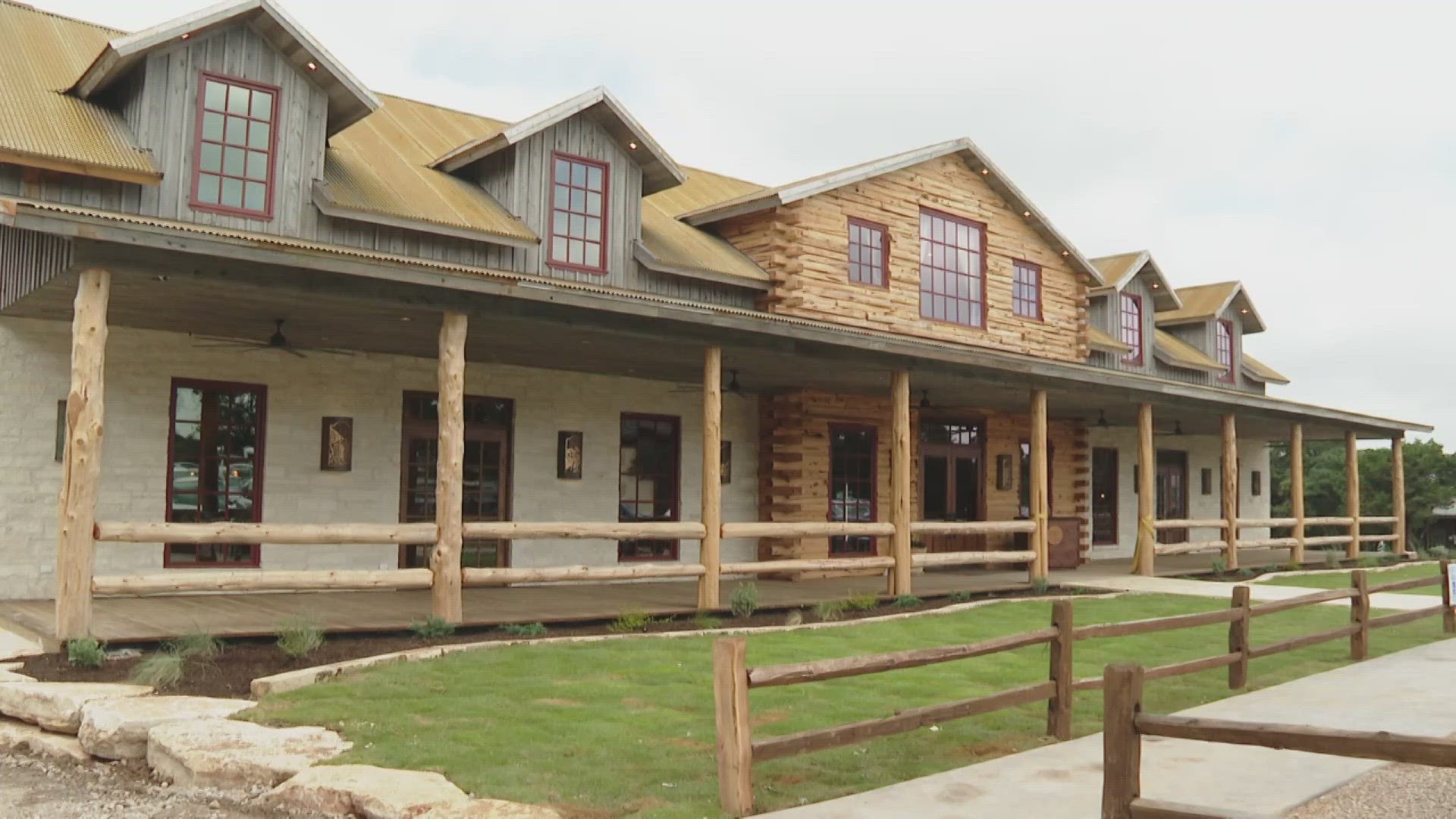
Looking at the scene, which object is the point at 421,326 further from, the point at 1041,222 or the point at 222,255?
the point at 1041,222

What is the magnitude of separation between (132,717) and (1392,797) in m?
7.03

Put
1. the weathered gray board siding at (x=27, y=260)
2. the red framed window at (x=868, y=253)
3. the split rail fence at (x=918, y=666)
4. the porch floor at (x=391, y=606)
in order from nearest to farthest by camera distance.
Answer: the split rail fence at (x=918, y=666) < the weathered gray board siding at (x=27, y=260) < the porch floor at (x=391, y=606) < the red framed window at (x=868, y=253)

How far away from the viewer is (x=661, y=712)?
25.3ft

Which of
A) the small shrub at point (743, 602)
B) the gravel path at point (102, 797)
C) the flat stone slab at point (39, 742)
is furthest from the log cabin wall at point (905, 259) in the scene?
the gravel path at point (102, 797)

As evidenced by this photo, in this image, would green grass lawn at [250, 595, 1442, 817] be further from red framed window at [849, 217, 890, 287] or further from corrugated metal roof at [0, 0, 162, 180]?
red framed window at [849, 217, 890, 287]

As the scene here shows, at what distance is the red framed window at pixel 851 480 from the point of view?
720 inches

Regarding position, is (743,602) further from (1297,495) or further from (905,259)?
(1297,495)

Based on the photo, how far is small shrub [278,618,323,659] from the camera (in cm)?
897

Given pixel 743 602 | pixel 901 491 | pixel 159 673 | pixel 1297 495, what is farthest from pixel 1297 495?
pixel 159 673

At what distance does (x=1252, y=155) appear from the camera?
268 feet

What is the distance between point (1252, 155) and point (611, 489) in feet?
256

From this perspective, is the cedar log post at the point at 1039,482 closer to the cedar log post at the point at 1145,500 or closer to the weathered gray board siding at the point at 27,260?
the cedar log post at the point at 1145,500

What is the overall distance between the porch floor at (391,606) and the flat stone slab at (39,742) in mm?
1379

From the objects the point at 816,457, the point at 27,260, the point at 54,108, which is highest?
the point at 54,108
